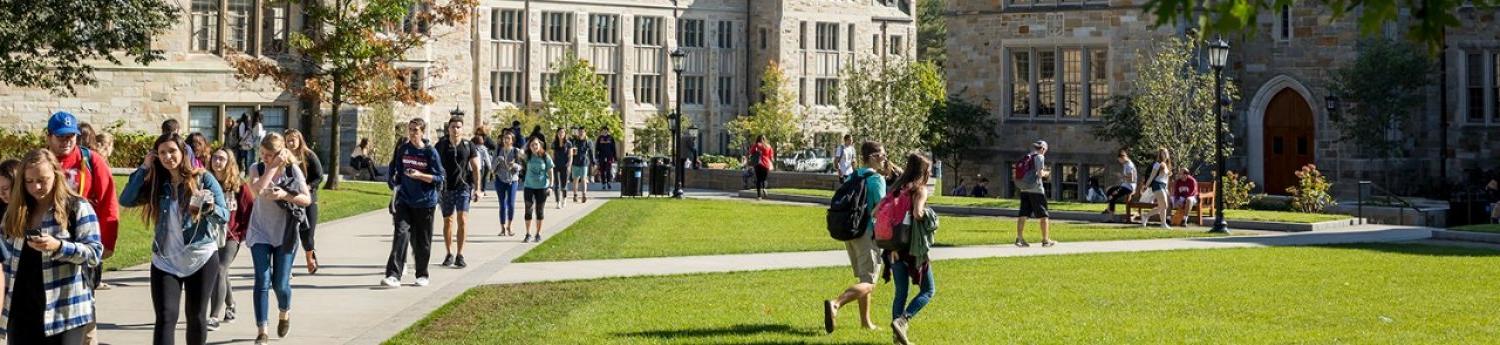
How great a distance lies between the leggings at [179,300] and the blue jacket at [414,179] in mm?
6172

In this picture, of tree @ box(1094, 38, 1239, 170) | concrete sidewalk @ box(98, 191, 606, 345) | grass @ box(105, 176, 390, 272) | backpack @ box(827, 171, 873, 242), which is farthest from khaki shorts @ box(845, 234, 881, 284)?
tree @ box(1094, 38, 1239, 170)

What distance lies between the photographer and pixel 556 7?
84.2 m

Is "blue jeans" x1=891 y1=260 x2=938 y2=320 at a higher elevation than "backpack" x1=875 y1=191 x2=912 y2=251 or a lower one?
lower

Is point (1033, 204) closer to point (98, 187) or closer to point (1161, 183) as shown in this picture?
point (1161, 183)

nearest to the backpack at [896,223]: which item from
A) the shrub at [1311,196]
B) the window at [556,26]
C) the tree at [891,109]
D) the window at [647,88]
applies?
the shrub at [1311,196]

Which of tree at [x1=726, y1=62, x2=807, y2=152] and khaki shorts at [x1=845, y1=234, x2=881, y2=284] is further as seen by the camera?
tree at [x1=726, y1=62, x2=807, y2=152]

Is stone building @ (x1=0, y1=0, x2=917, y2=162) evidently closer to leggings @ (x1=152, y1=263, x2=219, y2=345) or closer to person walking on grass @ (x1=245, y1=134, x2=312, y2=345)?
person walking on grass @ (x1=245, y1=134, x2=312, y2=345)

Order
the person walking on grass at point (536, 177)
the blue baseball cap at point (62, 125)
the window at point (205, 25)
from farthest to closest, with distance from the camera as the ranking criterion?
the window at point (205, 25)
the person walking on grass at point (536, 177)
the blue baseball cap at point (62, 125)

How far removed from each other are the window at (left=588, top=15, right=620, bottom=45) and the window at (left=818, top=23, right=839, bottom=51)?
971 cm

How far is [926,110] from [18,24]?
22.9m

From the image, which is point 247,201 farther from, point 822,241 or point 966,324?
point 822,241

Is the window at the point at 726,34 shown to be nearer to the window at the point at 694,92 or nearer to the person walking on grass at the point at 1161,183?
the window at the point at 694,92

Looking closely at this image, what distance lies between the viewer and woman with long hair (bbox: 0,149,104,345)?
9906mm

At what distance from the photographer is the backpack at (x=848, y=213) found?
14359mm
